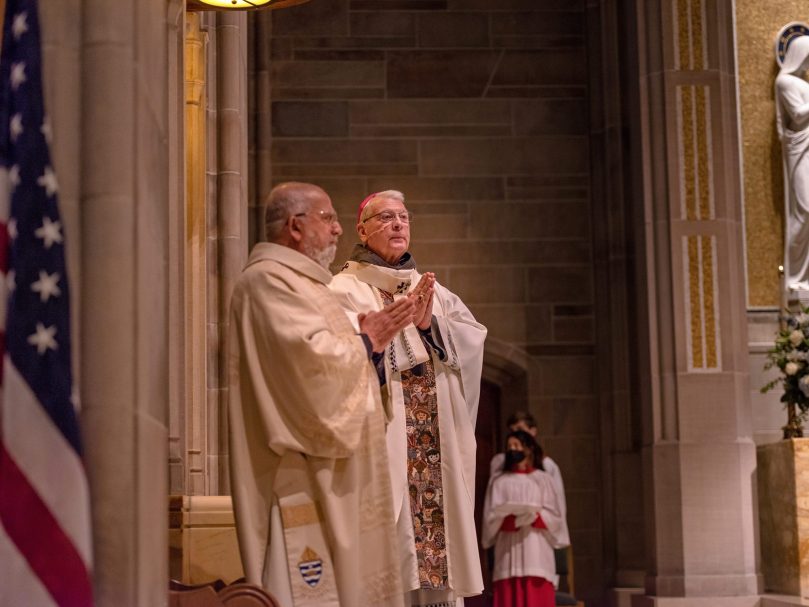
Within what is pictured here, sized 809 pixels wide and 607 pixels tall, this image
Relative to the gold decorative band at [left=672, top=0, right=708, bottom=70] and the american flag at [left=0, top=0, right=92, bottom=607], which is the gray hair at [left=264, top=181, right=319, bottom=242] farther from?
the gold decorative band at [left=672, top=0, right=708, bottom=70]

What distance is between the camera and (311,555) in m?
4.13

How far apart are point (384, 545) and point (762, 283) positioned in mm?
7861

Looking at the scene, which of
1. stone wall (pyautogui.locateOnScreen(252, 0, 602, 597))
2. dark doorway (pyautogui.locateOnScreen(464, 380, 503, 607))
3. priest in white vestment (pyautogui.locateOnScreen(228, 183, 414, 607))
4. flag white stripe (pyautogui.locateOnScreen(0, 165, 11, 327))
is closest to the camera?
flag white stripe (pyautogui.locateOnScreen(0, 165, 11, 327))

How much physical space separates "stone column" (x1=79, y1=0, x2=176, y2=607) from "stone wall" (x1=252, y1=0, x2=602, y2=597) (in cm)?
971

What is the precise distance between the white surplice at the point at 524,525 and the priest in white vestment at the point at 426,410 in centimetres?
459

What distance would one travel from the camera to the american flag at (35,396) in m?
2.85

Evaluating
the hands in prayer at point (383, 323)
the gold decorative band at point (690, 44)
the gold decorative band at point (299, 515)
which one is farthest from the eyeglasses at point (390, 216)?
the gold decorative band at point (690, 44)

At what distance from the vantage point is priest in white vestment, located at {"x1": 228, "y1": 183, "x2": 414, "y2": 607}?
4.11 meters

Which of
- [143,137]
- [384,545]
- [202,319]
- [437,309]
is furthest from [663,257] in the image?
[143,137]

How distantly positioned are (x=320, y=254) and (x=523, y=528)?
6.11 metres

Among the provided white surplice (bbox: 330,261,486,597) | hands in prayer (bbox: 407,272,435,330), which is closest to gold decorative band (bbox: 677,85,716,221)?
white surplice (bbox: 330,261,486,597)

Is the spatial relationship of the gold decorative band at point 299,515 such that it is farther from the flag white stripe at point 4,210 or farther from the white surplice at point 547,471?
the white surplice at point 547,471

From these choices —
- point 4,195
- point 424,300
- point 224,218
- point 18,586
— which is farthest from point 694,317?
point 18,586

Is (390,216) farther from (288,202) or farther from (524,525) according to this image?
(524,525)
